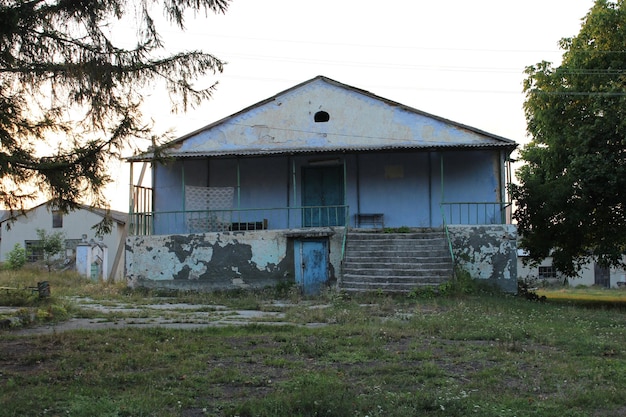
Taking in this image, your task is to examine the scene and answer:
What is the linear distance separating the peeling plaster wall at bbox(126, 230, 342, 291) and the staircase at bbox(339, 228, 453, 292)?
96cm

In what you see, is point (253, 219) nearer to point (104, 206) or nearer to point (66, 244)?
point (104, 206)

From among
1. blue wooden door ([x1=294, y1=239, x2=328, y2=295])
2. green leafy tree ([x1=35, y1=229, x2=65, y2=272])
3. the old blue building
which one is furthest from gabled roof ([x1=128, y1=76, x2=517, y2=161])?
green leafy tree ([x1=35, y1=229, x2=65, y2=272])

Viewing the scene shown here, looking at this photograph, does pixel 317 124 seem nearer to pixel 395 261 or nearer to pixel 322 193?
pixel 322 193

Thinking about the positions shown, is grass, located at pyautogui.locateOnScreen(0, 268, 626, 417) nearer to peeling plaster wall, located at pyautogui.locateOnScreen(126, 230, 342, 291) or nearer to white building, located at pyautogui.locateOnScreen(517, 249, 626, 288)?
peeling plaster wall, located at pyautogui.locateOnScreen(126, 230, 342, 291)

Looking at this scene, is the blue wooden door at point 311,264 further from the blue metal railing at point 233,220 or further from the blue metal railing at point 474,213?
the blue metal railing at point 474,213

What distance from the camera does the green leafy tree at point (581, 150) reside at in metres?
18.6

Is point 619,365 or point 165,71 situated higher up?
point 165,71

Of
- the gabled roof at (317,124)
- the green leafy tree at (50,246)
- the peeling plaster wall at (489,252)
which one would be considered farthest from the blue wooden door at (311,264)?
the green leafy tree at (50,246)

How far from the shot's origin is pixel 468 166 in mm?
20672

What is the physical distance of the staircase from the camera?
16328 mm

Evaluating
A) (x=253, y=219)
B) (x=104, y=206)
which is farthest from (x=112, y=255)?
(x=104, y=206)

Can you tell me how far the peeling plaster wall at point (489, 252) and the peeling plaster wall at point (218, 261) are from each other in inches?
142

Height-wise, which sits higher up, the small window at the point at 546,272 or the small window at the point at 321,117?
the small window at the point at 321,117

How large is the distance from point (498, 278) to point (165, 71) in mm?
12908
